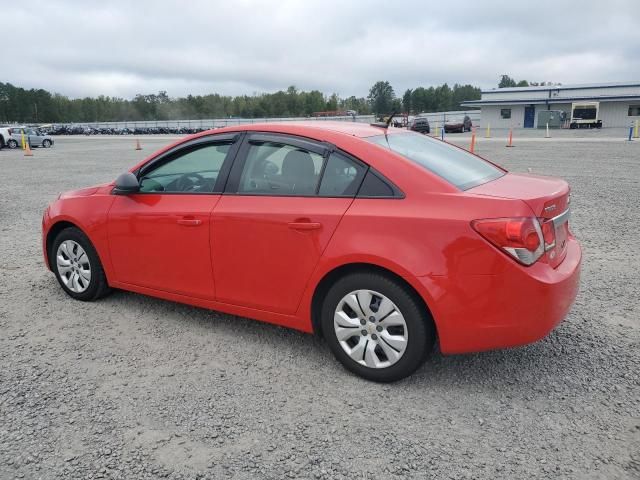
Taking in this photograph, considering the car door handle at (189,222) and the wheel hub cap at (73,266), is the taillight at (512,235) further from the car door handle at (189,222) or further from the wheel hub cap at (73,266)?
the wheel hub cap at (73,266)

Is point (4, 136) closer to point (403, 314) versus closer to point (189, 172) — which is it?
point (189, 172)

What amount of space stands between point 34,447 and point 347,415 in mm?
1664

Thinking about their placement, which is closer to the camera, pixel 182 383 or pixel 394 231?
pixel 394 231

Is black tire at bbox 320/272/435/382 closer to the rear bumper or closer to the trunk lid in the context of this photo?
the rear bumper

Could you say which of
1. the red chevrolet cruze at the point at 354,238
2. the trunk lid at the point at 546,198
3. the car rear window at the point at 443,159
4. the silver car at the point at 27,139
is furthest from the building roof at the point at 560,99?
the trunk lid at the point at 546,198

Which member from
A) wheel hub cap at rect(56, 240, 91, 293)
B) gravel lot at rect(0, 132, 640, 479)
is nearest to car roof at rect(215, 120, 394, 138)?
gravel lot at rect(0, 132, 640, 479)

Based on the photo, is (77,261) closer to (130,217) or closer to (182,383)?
(130,217)

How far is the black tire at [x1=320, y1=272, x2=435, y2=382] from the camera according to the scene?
3006mm

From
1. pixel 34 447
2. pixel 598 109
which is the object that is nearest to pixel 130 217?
pixel 34 447

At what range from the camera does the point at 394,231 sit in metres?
3.00

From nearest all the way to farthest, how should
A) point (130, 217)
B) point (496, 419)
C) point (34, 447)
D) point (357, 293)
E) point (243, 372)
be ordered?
point (34, 447), point (496, 419), point (357, 293), point (243, 372), point (130, 217)

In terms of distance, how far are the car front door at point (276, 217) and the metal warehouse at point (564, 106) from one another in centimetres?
5127

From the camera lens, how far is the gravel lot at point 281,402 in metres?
2.56

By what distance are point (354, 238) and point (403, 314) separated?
20.9 inches
